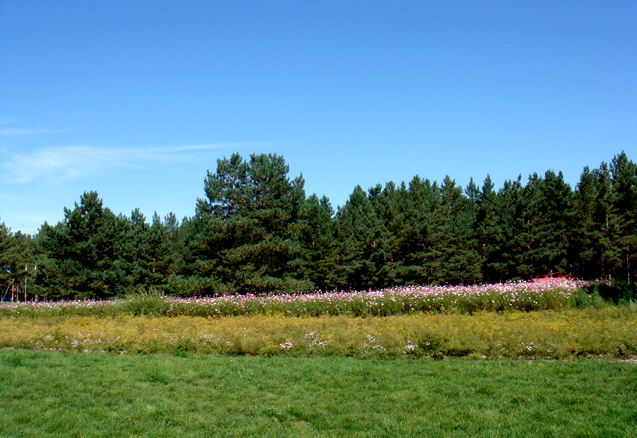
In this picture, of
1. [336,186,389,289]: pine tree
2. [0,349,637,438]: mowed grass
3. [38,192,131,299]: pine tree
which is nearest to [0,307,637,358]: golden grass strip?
[0,349,637,438]: mowed grass

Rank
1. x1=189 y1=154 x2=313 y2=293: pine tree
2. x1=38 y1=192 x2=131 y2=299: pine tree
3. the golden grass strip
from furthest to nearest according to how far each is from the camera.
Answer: x1=38 y1=192 x2=131 y2=299: pine tree
x1=189 y1=154 x2=313 y2=293: pine tree
the golden grass strip

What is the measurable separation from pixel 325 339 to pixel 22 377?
5.06 m

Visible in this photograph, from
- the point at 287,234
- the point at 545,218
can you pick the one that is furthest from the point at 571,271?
the point at 287,234

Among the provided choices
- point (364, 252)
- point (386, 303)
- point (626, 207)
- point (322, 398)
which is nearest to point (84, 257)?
point (364, 252)

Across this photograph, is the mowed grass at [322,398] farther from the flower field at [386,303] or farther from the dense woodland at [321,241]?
the dense woodland at [321,241]

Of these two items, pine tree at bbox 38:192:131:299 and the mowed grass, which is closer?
the mowed grass

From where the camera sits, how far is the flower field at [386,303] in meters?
14.2

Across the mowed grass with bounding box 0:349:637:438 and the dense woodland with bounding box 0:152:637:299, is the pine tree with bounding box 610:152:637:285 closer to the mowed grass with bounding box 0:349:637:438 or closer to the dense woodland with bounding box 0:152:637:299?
the dense woodland with bounding box 0:152:637:299

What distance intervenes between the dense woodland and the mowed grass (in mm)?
19095

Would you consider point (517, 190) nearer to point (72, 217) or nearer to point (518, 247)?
point (518, 247)

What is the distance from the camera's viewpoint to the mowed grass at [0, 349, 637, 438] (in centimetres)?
454

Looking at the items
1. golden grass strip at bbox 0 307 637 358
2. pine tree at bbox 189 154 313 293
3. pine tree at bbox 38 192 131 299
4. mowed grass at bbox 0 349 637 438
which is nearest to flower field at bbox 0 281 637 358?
golden grass strip at bbox 0 307 637 358

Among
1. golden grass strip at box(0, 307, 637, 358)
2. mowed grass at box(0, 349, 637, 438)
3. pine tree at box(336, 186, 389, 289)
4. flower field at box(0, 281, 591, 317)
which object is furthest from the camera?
pine tree at box(336, 186, 389, 289)

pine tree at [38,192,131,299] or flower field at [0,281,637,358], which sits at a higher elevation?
pine tree at [38,192,131,299]
